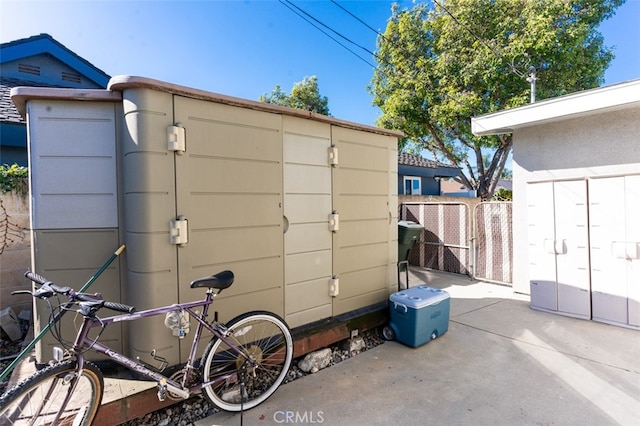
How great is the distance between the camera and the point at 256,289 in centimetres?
253

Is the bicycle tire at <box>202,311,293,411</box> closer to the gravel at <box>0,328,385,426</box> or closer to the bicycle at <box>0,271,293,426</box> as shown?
the bicycle at <box>0,271,293,426</box>

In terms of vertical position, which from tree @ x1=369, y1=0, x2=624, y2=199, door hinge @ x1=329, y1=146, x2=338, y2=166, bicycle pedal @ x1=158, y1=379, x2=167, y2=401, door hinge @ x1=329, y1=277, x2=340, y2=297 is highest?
tree @ x1=369, y1=0, x2=624, y2=199

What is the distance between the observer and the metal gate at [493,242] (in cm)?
528

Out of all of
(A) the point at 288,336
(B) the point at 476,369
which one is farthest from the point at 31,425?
(B) the point at 476,369

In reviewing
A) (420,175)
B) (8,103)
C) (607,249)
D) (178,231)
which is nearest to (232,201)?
(178,231)

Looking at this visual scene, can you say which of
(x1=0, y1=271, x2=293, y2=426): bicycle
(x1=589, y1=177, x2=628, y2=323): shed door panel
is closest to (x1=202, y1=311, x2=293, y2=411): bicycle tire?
(x1=0, y1=271, x2=293, y2=426): bicycle

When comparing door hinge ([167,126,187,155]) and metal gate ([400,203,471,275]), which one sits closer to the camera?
door hinge ([167,126,187,155])

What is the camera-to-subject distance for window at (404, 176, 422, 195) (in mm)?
12625

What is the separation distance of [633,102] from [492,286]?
322cm

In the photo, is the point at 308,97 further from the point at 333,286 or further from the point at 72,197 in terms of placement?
the point at 72,197

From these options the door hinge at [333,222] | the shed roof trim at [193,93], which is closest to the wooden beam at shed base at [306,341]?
the door hinge at [333,222]

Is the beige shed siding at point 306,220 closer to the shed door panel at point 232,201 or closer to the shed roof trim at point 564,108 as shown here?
the shed door panel at point 232,201

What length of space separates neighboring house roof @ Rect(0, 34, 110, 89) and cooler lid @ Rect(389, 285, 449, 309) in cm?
797

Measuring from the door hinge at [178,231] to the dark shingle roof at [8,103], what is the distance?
4.19 meters
